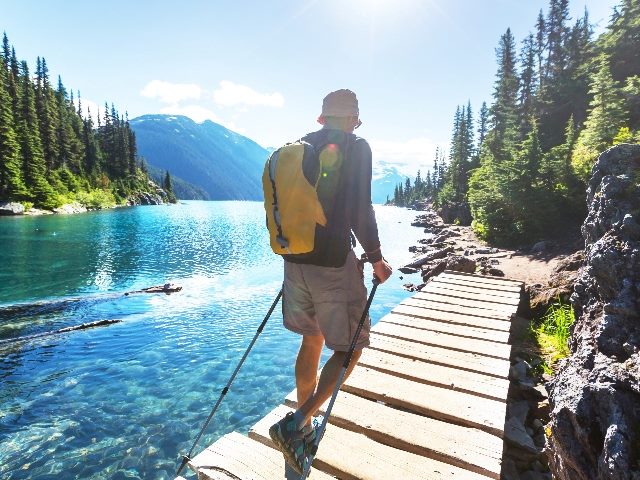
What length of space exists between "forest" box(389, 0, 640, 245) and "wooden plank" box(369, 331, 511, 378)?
20.2m

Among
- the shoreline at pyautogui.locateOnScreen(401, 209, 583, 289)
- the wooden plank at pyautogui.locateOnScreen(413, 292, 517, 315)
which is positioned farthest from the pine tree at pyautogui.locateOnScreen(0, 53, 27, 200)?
the wooden plank at pyautogui.locateOnScreen(413, 292, 517, 315)

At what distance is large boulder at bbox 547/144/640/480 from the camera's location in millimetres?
3436

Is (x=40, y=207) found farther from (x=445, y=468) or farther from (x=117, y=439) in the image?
(x=445, y=468)

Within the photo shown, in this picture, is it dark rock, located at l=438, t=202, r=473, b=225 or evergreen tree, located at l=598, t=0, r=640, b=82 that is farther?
dark rock, located at l=438, t=202, r=473, b=225

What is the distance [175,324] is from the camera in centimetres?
1524

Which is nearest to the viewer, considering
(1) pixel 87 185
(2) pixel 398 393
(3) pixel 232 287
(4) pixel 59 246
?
(2) pixel 398 393

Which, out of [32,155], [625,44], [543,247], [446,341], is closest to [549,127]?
[625,44]

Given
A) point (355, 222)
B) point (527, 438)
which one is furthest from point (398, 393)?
point (355, 222)

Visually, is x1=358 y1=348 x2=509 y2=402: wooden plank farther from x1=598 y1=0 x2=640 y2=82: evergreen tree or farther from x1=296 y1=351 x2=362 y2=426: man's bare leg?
x1=598 y1=0 x2=640 y2=82: evergreen tree

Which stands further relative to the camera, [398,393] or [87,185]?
[87,185]

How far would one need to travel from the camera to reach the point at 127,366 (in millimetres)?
11250

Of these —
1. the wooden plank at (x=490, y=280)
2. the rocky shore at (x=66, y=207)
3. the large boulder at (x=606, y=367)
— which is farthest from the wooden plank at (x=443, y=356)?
the rocky shore at (x=66, y=207)

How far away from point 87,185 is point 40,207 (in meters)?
26.1

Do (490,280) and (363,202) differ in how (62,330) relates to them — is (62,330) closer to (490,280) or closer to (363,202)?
(363,202)
